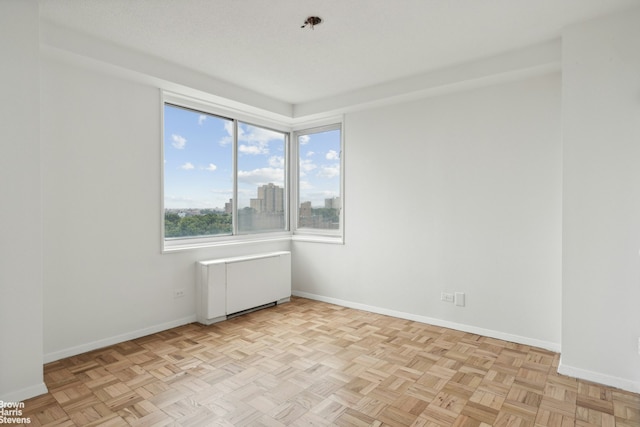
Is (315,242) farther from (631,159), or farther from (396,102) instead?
(631,159)

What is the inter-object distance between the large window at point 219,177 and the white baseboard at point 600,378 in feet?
12.0

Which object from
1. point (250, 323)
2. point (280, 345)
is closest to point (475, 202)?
point (280, 345)

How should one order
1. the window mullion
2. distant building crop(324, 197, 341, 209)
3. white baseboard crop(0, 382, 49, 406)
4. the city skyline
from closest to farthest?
white baseboard crop(0, 382, 49, 406) < the city skyline < the window mullion < distant building crop(324, 197, 341, 209)

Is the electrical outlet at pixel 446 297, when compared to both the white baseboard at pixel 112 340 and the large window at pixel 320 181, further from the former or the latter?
the white baseboard at pixel 112 340

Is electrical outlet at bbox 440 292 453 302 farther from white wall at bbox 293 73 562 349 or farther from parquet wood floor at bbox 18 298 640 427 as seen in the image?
parquet wood floor at bbox 18 298 640 427

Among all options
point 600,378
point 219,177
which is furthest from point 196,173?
point 600,378

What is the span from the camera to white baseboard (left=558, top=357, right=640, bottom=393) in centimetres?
251

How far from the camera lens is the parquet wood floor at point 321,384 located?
2189mm

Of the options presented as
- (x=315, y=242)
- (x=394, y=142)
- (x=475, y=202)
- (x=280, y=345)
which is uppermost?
(x=394, y=142)

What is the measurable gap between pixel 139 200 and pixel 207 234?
98 cm

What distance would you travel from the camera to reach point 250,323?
3.98 meters

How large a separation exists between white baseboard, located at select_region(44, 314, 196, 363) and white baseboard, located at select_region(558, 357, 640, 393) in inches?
139

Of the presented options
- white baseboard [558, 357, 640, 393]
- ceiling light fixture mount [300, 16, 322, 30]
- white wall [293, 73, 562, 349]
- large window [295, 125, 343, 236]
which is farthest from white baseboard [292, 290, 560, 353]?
ceiling light fixture mount [300, 16, 322, 30]

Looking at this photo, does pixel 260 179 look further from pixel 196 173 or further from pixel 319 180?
pixel 196 173
